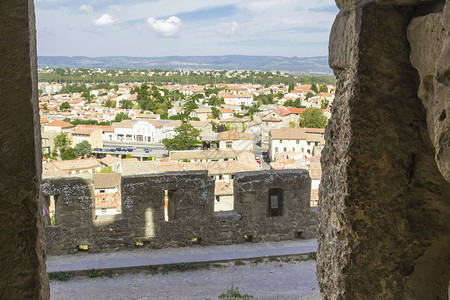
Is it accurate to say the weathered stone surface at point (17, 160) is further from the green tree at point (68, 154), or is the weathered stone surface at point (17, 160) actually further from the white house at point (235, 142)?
the green tree at point (68, 154)

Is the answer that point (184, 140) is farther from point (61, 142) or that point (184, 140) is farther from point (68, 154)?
point (61, 142)

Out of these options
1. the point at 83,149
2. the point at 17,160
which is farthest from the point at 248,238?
the point at 83,149

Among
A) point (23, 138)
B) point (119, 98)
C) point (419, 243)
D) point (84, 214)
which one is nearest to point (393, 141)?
point (419, 243)

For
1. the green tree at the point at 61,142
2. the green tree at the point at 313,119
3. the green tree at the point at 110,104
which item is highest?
the green tree at the point at 110,104

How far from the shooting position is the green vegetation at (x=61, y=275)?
5.87 metres

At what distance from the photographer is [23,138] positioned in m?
2.20

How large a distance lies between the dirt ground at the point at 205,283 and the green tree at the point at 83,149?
194 feet

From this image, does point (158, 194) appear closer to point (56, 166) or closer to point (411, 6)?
point (411, 6)

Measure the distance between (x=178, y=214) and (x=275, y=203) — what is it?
1643 millimetres

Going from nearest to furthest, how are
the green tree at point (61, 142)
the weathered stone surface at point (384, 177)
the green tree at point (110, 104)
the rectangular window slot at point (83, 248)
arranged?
the weathered stone surface at point (384, 177), the rectangular window slot at point (83, 248), the green tree at point (61, 142), the green tree at point (110, 104)

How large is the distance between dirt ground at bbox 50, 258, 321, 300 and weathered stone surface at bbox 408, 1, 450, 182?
3.51 metres

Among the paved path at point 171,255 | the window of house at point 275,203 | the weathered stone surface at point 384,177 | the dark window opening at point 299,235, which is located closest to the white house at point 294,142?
the dark window opening at point 299,235

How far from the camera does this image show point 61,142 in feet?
208

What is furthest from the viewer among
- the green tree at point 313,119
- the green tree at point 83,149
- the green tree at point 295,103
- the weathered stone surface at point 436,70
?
the green tree at point 295,103
